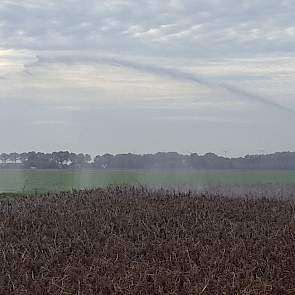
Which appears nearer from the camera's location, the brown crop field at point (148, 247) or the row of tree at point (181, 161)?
the brown crop field at point (148, 247)

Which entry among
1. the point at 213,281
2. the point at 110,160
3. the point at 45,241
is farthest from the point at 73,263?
the point at 110,160

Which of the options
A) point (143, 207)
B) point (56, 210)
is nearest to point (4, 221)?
point (56, 210)

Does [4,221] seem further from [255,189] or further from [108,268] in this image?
[255,189]

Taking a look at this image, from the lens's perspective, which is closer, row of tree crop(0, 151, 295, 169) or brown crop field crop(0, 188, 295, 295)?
brown crop field crop(0, 188, 295, 295)

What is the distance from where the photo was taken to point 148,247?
8930 mm

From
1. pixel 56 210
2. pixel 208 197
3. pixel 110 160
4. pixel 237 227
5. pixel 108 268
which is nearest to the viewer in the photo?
pixel 108 268

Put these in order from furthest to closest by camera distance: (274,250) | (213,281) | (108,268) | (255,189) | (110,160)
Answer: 1. (110,160)
2. (255,189)
3. (274,250)
4. (108,268)
5. (213,281)

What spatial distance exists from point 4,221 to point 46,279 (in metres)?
3.12

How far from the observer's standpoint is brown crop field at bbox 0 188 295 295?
7.46 m

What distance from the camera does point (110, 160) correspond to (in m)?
37.0

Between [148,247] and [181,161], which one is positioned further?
[181,161]

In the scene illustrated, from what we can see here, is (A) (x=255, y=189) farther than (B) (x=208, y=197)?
Yes

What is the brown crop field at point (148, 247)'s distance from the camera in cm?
746

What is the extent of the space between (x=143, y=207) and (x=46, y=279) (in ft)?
13.2
